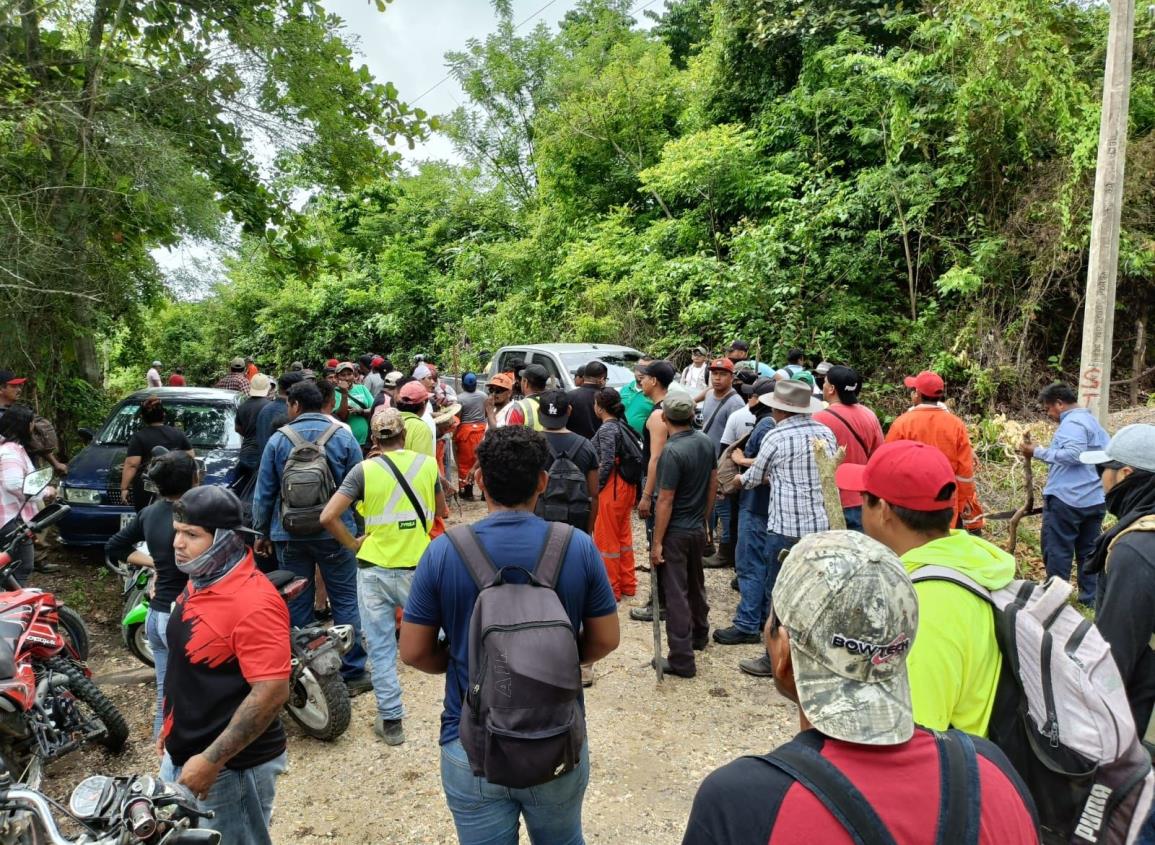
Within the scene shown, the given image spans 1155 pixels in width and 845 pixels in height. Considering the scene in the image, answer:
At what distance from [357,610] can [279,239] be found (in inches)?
223

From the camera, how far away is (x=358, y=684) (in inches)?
205

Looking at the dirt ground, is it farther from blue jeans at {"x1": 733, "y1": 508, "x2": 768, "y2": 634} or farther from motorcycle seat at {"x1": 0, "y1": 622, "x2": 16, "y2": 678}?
motorcycle seat at {"x1": 0, "y1": 622, "x2": 16, "y2": 678}

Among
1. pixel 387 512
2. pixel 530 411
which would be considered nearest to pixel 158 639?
pixel 387 512

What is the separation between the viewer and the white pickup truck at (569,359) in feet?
34.2

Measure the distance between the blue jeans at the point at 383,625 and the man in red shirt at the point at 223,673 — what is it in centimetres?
178

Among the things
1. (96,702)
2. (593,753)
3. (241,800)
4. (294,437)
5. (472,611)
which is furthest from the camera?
(294,437)

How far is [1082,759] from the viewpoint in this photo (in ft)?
6.18

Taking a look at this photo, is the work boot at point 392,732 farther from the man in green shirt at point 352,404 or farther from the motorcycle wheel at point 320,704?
the man in green shirt at point 352,404

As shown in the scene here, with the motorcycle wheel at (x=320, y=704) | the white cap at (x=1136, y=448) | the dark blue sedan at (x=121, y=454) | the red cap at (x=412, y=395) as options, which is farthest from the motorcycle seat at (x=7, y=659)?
the white cap at (x=1136, y=448)

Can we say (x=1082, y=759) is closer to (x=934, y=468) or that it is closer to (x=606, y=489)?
(x=934, y=468)

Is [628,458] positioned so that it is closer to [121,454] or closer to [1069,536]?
[1069,536]

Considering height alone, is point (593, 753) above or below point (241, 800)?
below

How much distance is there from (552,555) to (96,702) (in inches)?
134

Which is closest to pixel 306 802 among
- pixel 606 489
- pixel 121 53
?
pixel 606 489
